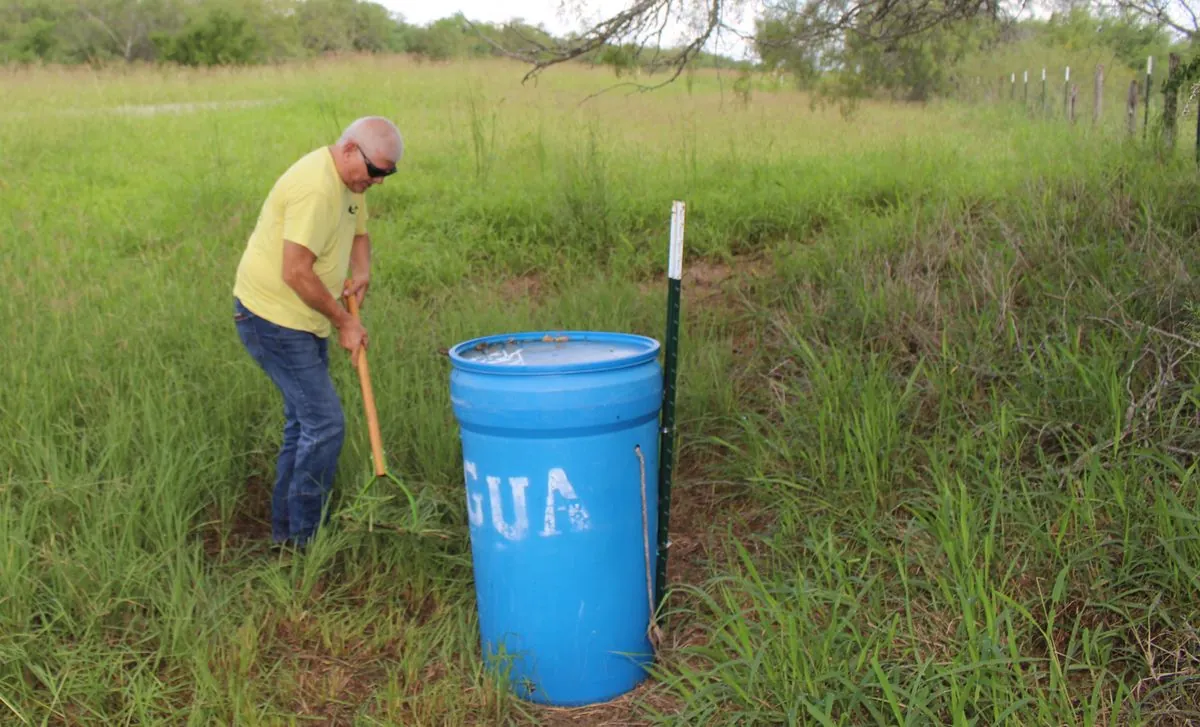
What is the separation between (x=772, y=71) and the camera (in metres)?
5.67

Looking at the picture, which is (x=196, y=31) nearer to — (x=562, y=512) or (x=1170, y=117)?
(x=1170, y=117)

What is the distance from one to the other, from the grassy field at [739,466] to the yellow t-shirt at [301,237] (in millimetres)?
577

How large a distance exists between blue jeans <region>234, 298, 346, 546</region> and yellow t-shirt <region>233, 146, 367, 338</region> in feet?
0.20

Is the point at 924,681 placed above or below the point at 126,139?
below

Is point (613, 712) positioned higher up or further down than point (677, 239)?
further down

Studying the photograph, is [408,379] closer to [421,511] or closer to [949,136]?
[421,511]

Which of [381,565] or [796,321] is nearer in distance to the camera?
[381,565]

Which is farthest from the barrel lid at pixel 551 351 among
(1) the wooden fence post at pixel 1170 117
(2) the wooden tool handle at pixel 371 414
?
(1) the wooden fence post at pixel 1170 117

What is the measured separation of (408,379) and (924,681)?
279 centimetres

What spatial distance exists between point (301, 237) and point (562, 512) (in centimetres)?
126

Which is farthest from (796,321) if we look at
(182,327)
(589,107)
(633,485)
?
(589,107)

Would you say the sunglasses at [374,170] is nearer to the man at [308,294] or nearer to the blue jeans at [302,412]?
the man at [308,294]

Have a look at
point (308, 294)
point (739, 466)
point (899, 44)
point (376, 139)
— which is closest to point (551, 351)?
point (308, 294)

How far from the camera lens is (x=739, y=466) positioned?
3980 millimetres
